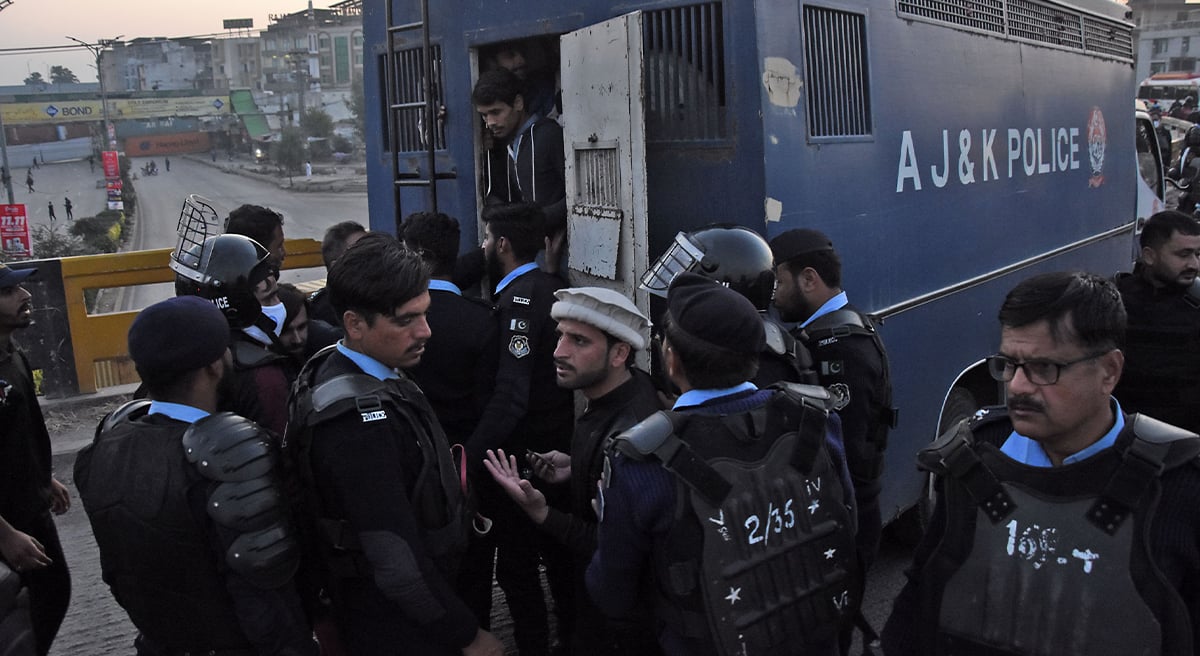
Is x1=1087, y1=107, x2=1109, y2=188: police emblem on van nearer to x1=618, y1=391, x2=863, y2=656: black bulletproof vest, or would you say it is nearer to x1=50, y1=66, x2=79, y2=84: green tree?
x1=618, y1=391, x2=863, y2=656: black bulletproof vest

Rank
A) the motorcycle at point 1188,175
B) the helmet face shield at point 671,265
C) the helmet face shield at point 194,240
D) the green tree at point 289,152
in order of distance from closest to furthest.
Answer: the helmet face shield at point 194,240 < the helmet face shield at point 671,265 < the motorcycle at point 1188,175 < the green tree at point 289,152

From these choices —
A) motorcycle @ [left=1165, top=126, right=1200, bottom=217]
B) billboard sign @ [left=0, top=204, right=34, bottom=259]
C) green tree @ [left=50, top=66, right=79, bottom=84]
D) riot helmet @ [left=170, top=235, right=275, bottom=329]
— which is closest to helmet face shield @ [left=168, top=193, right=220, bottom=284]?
riot helmet @ [left=170, top=235, right=275, bottom=329]

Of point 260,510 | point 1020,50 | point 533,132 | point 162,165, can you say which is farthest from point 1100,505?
point 162,165

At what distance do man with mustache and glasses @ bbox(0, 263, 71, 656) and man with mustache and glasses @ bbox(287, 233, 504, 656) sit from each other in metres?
1.47

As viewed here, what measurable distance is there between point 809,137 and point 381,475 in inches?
98.6

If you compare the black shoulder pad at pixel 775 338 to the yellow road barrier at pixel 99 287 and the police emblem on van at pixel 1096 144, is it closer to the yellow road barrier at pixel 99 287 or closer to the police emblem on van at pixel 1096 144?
the police emblem on van at pixel 1096 144

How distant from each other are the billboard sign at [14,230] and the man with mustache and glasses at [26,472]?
19.3 m

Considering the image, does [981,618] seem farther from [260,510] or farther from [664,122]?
[664,122]

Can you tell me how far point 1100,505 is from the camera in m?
1.75

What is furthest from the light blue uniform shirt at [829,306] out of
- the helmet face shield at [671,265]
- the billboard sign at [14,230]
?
the billboard sign at [14,230]

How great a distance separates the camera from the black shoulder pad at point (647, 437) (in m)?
2.13

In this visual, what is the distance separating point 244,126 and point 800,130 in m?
96.6

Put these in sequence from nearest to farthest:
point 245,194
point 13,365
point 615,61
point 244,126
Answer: point 13,365 < point 615,61 < point 245,194 < point 244,126

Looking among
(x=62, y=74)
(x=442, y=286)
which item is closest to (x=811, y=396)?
(x=442, y=286)
